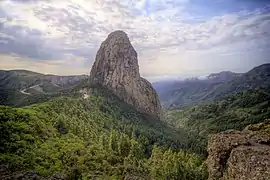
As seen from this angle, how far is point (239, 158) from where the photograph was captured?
3566cm

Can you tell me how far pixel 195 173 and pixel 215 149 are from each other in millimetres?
26890

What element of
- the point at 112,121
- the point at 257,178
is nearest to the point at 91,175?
the point at 257,178

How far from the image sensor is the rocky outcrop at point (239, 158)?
32406 millimetres

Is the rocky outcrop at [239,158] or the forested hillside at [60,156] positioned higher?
the rocky outcrop at [239,158]

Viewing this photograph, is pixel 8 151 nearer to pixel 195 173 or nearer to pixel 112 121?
pixel 195 173

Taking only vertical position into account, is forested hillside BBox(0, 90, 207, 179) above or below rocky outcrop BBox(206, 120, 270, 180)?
below

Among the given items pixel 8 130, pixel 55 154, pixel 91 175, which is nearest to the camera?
pixel 91 175

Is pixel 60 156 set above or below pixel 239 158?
below

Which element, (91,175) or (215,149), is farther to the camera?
(91,175)

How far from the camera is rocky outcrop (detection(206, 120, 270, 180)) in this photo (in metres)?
32.4

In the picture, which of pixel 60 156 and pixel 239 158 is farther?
pixel 60 156

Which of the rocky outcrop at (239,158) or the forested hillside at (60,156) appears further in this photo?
the forested hillside at (60,156)

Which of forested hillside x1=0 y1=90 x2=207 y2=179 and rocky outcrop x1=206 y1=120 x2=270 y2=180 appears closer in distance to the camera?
rocky outcrop x1=206 y1=120 x2=270 y2=180

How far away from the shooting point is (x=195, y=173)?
66812 millimetres
